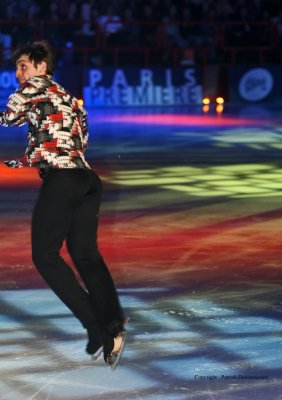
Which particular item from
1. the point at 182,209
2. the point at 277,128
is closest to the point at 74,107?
the point at 182,209

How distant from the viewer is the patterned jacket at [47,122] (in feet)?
17.9

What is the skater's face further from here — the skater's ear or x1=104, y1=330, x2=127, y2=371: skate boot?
x1=104, y1=330, x2=127, y2=371: skate boot

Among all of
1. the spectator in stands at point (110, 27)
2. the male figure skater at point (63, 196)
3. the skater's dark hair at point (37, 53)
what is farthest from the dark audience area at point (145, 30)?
the male figure skater at point (63, 196)

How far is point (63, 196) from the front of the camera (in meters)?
5.40

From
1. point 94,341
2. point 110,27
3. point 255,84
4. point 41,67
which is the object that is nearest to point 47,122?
point 41,67

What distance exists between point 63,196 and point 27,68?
75cm

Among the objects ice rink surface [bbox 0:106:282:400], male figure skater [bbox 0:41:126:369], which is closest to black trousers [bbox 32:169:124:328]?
male figure skater [bbox 0:41:126:369]

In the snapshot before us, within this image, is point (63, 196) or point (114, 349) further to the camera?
point (114, 349)

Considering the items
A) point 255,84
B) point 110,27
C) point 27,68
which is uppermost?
point 27,68

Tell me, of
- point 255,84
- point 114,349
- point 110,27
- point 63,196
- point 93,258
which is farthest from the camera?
point 255,84

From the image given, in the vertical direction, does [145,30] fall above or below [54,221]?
below

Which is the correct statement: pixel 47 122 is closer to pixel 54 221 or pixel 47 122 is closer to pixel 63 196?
pixel 63 196

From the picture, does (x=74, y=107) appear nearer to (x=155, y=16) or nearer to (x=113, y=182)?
(x=113, y=182)

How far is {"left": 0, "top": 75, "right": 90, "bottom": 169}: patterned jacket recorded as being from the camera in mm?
5441
